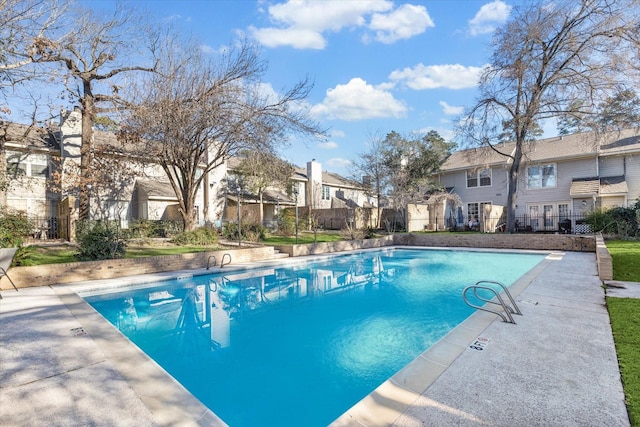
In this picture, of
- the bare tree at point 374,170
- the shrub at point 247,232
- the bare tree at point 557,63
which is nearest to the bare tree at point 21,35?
the shrub at point 247,232

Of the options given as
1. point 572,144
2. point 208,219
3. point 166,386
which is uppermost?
point 572,144

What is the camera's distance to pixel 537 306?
672 cm

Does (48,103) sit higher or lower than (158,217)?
higher

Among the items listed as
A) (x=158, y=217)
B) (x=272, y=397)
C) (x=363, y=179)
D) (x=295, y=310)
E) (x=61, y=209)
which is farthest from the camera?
(x=363, y=179)

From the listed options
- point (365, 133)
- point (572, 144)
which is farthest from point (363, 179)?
point (572, 144)

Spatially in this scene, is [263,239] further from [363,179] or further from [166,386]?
[166,386]

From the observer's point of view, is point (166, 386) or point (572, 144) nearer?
point (166, 386)

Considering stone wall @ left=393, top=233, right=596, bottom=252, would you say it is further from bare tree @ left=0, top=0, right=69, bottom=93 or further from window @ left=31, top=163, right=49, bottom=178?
window @ left=31, top=163, right=49, bottom=178

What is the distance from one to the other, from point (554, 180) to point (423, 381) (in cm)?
2704

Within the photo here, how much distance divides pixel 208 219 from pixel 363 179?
13589 millimetres

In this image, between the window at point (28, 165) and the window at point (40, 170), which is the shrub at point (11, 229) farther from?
the window at point (40, 170)

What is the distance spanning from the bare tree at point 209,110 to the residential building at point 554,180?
15.0 meters

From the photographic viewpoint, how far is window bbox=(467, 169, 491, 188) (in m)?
27.3

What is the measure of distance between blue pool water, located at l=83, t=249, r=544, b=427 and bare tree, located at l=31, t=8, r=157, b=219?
10272mm
